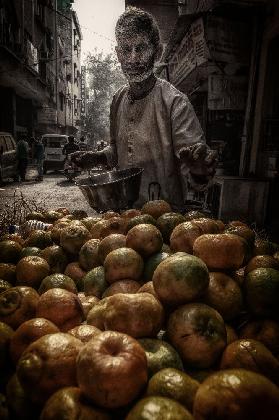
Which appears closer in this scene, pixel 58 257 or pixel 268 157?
pixel 58 257

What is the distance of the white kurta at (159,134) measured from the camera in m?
3.66

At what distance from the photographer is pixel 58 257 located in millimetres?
2443

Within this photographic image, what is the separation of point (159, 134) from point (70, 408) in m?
3.22

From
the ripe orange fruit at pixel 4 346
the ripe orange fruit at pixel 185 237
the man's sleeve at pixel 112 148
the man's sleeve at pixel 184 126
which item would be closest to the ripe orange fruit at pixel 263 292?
the ripe orange fruit at pixel 185 237

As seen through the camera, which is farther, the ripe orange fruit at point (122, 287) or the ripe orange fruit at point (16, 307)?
the ripe orange fruit at point (122, 287)

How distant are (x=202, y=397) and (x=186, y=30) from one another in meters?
10.1

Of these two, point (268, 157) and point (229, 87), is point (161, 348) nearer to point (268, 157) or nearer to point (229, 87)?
point (268, 157)

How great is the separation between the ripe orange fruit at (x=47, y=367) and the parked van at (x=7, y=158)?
15864 millimetres

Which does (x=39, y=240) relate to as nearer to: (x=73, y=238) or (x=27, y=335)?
(x=73, y=238)

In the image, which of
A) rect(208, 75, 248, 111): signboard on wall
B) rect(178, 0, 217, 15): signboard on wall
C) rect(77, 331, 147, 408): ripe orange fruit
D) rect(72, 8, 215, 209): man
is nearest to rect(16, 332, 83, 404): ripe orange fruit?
rect(77, 331, 147, 408): ripe orange fruit

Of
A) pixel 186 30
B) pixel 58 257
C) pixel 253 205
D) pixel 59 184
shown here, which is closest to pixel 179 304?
pixel 58 257

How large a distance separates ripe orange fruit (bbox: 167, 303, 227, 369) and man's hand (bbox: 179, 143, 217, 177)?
1.50 meters

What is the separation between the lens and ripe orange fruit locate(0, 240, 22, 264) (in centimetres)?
241

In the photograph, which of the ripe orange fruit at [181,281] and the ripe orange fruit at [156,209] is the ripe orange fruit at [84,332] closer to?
the ripe orange fruit at [181,281]
